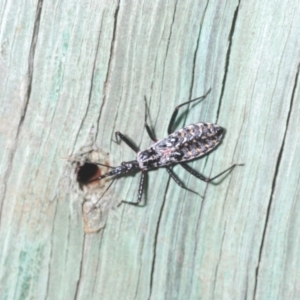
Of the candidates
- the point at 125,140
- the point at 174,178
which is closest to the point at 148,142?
the point at 125,140

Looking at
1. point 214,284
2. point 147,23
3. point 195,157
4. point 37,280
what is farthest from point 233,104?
point 37,280

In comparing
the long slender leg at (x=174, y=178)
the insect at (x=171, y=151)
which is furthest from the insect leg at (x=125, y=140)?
the long slender leg at (x=174, y=178)

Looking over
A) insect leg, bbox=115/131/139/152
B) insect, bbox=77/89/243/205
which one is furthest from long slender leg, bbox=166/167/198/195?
insect leg, bbox=115/131/139/152

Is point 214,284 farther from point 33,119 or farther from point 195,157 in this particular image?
point 33,119

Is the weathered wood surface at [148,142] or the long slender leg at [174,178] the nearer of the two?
A: the weathered wood surface at [148,142]

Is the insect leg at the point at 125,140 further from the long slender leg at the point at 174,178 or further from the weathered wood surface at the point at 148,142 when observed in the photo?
the long slender leg at the point at 174,178

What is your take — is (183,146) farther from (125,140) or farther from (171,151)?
(125,140)
